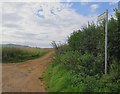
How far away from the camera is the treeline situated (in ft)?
29.0

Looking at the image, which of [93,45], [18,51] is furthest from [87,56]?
[18,51]

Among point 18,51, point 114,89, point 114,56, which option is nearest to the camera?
point 114,89

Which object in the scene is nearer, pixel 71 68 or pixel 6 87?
pixel 71 68

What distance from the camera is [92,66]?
11133 mm

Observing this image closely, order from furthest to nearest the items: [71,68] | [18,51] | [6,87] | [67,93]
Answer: [18,51] < [6,87] < [71,68] < [67,93]

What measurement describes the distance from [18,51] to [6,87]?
Answer: 19855 millimetres

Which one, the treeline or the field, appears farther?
the field

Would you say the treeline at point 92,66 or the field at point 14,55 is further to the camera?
the field at point 14,55

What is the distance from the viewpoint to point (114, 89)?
8336 mm

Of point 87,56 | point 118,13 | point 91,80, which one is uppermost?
point 118,13

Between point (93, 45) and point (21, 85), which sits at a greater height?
point (93, 45)

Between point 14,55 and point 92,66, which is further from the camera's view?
point 14,55

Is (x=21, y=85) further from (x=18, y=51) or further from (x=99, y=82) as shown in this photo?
(x=18, y=51)

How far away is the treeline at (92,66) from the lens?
8.84 metres
